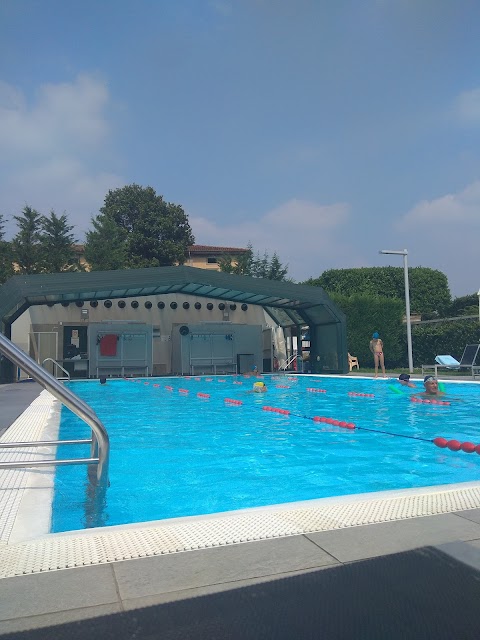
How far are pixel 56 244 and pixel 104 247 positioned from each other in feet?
10.9

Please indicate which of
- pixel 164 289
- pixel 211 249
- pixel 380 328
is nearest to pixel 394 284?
pixel 380 328

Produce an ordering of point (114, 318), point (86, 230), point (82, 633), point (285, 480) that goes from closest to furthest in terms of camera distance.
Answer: point (82, 633)
point (285, 480)
point (114, 318)
point (86, 230)

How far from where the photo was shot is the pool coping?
242 cm

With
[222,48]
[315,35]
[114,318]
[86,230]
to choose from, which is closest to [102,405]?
[222,48]

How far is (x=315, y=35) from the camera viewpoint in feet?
39.4

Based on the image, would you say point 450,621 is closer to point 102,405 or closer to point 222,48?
point 102,405

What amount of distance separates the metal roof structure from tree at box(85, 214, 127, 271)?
1069cm

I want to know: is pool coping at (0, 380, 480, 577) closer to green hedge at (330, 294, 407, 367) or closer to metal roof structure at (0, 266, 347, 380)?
metal roof structure at (0, 266, 347, 380)

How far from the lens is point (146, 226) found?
4134cm

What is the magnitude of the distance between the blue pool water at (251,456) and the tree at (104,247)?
24899mm

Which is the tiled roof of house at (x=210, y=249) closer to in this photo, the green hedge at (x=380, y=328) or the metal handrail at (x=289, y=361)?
the metal handrail at (x=289, y=361)

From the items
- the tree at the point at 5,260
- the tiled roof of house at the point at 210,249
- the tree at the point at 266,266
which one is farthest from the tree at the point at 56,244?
the tiled roof of house at the point at 210,249

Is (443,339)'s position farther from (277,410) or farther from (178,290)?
(277,410)

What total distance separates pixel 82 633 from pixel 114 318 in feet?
81.7
